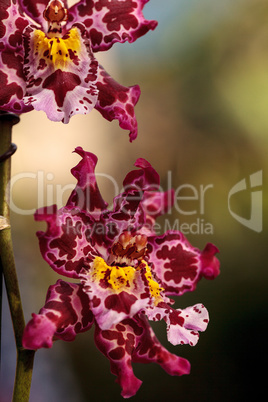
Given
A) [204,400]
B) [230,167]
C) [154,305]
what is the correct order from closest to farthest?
[154,305] → [204,400] → [230,167]

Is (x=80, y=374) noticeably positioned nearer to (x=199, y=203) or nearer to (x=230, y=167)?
(x=199, y=203)

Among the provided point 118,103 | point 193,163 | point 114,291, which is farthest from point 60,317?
point 193,163

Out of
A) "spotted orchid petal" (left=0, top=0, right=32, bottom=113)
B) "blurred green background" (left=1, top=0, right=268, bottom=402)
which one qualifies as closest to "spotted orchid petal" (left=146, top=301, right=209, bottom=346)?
"spotted orchid petal" (left=0, top=0, right=32, bottom=113)

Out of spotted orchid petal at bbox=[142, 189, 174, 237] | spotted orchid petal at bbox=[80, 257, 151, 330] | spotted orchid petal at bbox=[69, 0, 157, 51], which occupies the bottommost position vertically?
spotted orchid petal at bbox=[80, 257, 151, 330]

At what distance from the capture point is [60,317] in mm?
430

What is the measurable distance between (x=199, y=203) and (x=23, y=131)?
0.62 meters

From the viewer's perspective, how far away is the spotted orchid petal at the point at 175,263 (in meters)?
0.50

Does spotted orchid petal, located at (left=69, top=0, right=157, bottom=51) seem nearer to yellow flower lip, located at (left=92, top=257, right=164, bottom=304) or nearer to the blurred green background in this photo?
yellow flower lip, located at (left=92, top=257, right=164, bottom=304)

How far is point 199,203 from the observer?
5.54ft

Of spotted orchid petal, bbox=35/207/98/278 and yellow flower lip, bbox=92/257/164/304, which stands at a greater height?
spotted orchid petal, bbox=35/207/98/278

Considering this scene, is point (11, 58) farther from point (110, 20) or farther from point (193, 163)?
point (193, 163)

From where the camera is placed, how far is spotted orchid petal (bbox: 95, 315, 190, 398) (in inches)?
17.5

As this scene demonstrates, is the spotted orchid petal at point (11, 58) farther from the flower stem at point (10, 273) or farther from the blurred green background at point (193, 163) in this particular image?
the blurred green background at point (193, 163)

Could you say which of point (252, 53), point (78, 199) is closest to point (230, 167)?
point (252, 53)
